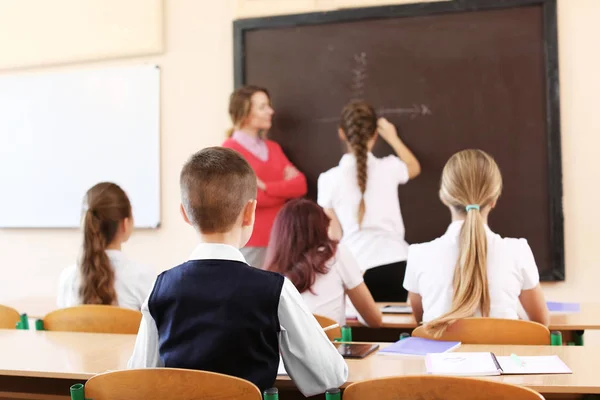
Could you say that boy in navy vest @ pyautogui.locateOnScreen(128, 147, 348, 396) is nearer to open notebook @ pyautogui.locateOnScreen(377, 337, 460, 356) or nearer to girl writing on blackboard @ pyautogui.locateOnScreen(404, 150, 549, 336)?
open notebook @ pyautogui.locateOnScreen(377, 337, 460, 356)

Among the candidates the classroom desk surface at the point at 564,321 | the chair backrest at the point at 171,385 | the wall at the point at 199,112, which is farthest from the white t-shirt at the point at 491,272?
the wall at the point at 199,112

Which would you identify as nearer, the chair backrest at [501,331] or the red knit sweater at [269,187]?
the chair backrest at [501,331]

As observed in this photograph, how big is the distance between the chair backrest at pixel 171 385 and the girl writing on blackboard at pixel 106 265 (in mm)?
1247

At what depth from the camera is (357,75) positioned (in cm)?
432

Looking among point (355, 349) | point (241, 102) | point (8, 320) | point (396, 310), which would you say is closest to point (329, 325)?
point (355, 349)

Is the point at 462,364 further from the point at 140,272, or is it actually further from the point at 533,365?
the point at 140,272

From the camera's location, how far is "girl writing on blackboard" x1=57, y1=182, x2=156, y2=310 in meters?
2.78

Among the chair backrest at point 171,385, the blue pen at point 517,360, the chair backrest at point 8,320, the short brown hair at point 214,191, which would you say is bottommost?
the chair backrest at point 8,320

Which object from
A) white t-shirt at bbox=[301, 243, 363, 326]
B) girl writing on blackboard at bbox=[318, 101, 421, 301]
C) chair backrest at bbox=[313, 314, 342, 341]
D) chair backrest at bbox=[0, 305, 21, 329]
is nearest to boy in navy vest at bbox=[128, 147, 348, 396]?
chair backrest at bbox=[313, 314, 342, 341]

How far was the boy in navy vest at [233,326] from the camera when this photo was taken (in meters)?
1.60

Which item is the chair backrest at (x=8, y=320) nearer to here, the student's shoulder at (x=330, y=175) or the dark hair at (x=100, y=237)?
the dark hair at (x=100, y=237)

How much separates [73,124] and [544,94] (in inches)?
128

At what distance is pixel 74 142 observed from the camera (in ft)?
16.5

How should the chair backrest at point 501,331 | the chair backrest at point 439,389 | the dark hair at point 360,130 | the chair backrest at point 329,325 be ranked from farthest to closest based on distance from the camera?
the dark hair at point 360,130 < the chair backrest at point 329,325 < the chair backrest at point 501,331 < the chair backrest at point 439,389
